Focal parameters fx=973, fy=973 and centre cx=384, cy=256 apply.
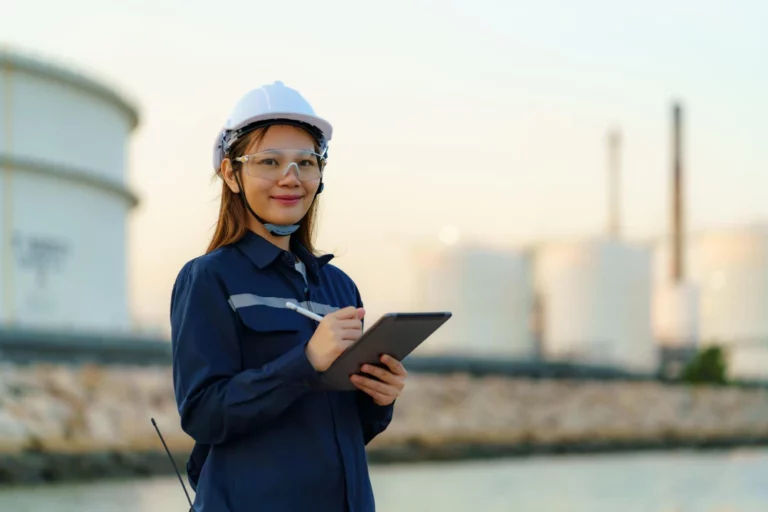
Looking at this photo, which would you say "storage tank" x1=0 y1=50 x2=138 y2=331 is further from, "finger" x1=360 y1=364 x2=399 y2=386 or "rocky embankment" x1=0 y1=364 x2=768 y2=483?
"finger" x1=360 y1=364 x2=399 y2=386

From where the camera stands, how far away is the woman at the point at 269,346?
1469 millimetres

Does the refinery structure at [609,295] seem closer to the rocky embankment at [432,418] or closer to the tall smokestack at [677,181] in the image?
the tall smokestack at [677,181]

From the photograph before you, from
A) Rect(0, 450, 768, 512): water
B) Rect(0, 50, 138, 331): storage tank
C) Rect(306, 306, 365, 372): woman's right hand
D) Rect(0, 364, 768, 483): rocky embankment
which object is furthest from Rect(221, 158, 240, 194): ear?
Rect(0, 50, 138, 331): storage tank

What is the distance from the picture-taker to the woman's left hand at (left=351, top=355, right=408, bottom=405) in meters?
1.53

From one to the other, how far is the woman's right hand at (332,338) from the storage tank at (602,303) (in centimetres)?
2828

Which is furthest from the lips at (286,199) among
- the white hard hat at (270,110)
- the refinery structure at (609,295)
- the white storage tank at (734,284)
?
the white storage tank at (734,284)

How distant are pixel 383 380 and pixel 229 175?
453 millimetres

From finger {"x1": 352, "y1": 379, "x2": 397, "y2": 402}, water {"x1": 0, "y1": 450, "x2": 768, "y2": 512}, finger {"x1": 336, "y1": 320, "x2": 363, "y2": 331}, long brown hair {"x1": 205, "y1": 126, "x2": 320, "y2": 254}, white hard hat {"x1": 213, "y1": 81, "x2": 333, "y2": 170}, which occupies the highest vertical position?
white hard hat {"x1": 213, "y1": 81, "x2": 333, "y2": 170}

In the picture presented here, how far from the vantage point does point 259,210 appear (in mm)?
1663

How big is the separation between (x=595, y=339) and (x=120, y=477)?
73.8 ft

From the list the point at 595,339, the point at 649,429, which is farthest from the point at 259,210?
the point at 595,339

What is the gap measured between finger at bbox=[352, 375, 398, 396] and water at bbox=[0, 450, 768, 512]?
17.1ft

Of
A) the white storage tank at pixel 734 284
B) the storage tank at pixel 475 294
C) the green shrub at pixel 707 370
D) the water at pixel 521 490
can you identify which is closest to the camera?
the water at pixel 521 490

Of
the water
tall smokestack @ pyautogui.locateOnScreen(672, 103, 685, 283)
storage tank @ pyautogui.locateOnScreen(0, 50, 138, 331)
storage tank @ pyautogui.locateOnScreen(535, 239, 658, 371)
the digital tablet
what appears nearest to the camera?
the digital tablet
